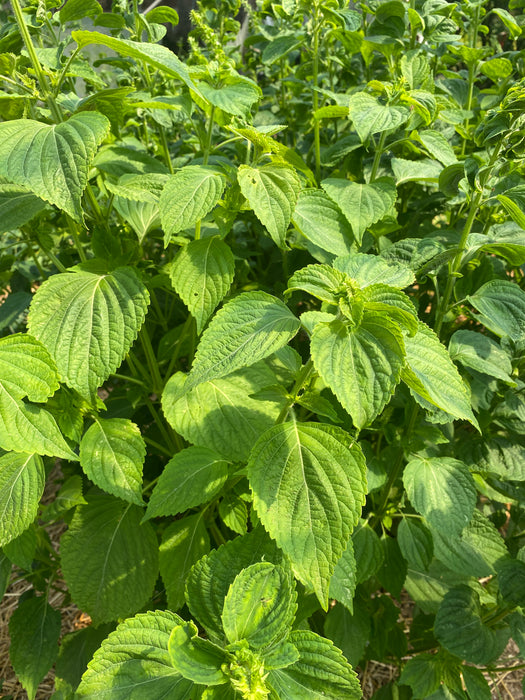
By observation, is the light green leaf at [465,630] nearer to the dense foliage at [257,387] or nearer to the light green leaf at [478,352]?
the dense foliage at [257,387]

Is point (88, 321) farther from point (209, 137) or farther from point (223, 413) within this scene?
point (209, 137)

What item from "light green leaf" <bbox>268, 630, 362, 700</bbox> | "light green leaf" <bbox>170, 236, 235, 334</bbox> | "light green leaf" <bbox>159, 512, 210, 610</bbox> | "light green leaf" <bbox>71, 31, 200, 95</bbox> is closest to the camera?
"light green leaf" <bbox>268, 630, 362, 700</bbox>

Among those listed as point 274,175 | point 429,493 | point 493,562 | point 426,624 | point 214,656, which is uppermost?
point 274,175

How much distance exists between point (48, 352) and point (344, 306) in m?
0.65

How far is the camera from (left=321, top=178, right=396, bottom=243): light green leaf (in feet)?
4.78

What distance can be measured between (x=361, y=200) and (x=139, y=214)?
67cm

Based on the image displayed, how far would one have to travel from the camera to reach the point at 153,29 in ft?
6.08

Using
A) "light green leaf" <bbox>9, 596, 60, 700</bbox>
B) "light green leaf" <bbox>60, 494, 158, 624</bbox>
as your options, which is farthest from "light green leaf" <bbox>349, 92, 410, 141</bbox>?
"light green leaf" <bbox>9, 596, 60, 700</bbox>

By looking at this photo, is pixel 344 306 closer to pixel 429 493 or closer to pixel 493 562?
pixel 429 493

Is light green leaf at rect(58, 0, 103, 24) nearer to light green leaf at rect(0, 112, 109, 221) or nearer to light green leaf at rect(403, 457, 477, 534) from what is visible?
light green leaf at rect(0, 112, 109, 221)

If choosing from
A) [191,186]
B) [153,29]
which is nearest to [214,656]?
[191,186]

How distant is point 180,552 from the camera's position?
1.39 meters

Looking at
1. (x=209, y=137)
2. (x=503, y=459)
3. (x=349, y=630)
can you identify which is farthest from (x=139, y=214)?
(x=349, y=630)

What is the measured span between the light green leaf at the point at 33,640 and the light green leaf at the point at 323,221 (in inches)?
57.8
